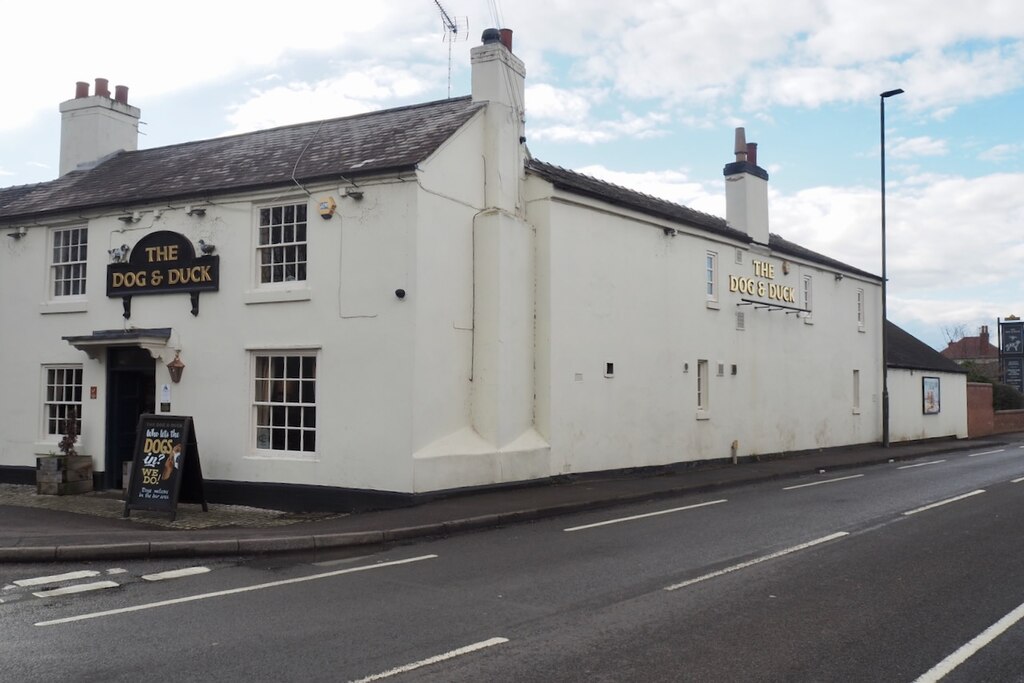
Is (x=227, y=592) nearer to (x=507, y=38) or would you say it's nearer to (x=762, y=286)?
(x=507, y=38)

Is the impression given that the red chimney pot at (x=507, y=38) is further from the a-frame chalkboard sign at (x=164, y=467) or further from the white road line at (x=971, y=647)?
the white road line at (x=971, y=647)

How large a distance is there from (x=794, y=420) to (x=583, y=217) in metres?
10.9

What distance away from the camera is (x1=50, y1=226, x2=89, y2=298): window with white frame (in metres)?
16.8

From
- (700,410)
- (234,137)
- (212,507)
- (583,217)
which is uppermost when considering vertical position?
(234,137)

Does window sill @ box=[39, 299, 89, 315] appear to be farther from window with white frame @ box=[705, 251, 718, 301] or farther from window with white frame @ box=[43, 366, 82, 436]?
window with white frame @ box=[705, 251, 718, 301]

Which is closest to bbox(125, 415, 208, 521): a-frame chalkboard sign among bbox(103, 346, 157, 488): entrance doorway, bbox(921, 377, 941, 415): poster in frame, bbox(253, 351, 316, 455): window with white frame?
bbox(253, 351, 316, 455): window with white frame

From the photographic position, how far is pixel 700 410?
2023cm

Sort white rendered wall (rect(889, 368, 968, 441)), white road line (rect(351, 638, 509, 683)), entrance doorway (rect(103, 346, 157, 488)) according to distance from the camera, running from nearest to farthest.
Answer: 1. white road line (rect(351, 638, 509, 683))
2. entrance doorway (rect(103, 346, 157, 488))
3. white rendered wall (rect(889, 368, 968, 441))

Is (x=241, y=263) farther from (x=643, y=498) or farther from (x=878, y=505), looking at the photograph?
(x=878, y=505)

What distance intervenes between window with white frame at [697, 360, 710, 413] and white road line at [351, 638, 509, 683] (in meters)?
15.0

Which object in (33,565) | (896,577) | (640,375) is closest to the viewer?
(896,577)

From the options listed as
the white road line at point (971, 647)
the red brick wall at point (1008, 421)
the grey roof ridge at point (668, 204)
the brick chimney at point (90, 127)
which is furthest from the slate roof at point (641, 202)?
the red brick wall at point (1008, 421)

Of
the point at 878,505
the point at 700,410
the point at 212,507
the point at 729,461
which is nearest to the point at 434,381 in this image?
the point at 212,507

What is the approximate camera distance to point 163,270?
1553 cm
